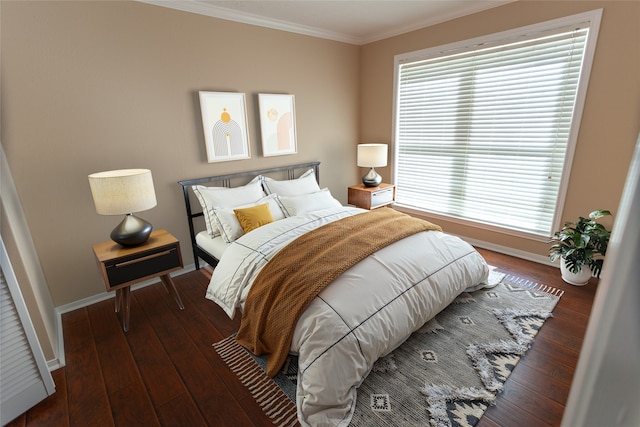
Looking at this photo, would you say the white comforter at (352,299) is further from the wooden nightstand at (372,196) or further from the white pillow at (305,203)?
the wooden nightstand at (372,196)

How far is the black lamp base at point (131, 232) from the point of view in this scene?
2.34 m

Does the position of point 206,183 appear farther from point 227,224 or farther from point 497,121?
point 497,121

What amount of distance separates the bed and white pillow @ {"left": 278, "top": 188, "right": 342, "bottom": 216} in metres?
0.36

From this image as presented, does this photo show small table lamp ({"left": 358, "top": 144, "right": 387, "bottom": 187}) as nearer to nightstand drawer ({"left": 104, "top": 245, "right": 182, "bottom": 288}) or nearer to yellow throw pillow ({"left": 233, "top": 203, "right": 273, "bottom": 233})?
yellow throw pillow ({"left": 233, "top": 203, "right": 273, "bottom": 233})

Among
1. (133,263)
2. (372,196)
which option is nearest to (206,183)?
(133,263)

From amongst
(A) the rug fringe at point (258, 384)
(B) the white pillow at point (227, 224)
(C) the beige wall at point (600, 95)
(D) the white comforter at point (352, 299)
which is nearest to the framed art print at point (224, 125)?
(B) the white pillow at point (227, 224)

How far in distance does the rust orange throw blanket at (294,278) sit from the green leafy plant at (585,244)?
1.39 metres

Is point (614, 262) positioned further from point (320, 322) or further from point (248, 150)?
point (248, 150)

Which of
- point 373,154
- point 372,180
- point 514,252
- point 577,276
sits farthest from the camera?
point 372,180

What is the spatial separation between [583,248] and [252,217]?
9.21ft

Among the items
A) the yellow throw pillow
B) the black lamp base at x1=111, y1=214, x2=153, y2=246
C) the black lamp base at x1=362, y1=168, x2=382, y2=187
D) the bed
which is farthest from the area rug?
the black lamp base at x1=362, y1=168, x2=382, y2=187

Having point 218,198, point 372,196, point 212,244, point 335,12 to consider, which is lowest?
point 212,244

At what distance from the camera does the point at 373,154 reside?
392 centimetres

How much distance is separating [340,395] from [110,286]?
1817 millimetres
